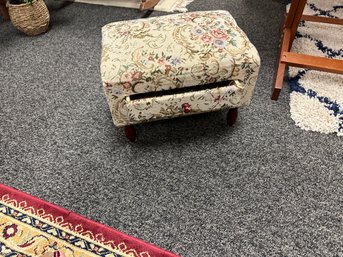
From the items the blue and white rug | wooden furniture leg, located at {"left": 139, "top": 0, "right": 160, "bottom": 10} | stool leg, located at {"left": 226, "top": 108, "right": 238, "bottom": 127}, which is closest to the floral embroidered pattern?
stool leg, located at {"left": 226, "top": 108, "right": 238, "bottom": 127}

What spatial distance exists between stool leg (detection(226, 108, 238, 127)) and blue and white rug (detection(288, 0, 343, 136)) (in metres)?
0.26

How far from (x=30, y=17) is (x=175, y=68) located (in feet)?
3.89

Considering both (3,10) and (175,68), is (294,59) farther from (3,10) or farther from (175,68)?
(3,10)

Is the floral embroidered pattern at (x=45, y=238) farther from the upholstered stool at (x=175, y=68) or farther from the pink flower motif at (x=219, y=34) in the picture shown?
the pink flower motif at (x=219, y=34)

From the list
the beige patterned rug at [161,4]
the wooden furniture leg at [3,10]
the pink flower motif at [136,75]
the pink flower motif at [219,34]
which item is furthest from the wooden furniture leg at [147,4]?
the pink flower motif at [136,75]

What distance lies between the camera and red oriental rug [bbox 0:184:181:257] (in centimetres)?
81

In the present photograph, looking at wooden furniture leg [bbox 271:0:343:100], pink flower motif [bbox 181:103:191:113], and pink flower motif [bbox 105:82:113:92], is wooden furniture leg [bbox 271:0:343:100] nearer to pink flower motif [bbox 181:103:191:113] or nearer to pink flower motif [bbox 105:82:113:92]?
pink flower motif [bbox 181:103:191:113]

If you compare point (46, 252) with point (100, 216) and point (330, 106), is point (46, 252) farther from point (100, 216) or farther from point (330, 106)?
point (330, 106)

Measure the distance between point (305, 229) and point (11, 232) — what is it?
92cm

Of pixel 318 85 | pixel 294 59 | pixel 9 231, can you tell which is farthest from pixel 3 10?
pixel 318 85

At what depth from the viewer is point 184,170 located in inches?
39.4

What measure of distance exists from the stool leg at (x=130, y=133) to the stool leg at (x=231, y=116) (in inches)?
14.9

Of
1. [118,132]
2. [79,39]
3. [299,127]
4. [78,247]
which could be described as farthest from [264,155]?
[79,39]

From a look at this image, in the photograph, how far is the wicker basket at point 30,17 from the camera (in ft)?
5.02
